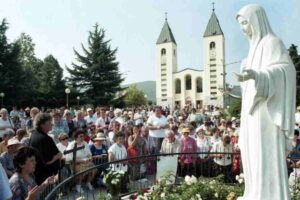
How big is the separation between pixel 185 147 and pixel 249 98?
20.4 ft

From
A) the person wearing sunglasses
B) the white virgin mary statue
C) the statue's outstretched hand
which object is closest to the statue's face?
the white virgin mary statue

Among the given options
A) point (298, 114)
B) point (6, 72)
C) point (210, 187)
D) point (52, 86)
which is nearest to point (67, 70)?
point (52, 86)

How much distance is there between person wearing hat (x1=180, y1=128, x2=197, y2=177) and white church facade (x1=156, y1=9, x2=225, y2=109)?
7111cm

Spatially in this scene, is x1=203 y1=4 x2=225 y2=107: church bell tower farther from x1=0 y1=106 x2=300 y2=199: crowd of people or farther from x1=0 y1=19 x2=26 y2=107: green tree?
x1=0 y1=106 x2=300 y2=199: crowd of people

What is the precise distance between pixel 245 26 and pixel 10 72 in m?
35.3

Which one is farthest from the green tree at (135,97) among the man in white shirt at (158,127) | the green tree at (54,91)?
the man in white shirt at (158,127)

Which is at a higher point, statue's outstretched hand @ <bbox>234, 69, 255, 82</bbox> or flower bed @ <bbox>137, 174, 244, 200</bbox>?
statue's outstretched hand @ <bbox>234, 69, 255, 82</bbox>

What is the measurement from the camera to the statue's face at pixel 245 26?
421 cm

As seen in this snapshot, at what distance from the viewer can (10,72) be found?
36188 millimetres

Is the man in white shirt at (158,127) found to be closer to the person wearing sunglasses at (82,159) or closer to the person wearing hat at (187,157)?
the person wearing hat at (187,157)

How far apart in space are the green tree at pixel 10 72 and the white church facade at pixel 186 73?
159 feet

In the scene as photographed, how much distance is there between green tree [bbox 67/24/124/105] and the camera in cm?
4525

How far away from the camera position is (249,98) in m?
4.20

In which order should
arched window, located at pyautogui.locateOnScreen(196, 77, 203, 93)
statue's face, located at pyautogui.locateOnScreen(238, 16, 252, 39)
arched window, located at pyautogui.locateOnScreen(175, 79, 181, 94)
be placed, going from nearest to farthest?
statue's face, located at pyautogui.locateOnScreen(238, 16, 252, 39)
arched window, located at pyautogui.locateOnScreen(196, 77, 203, 93)
arched window, located at pyautogui.locateOnScreen(175, 79, 181, 94)
